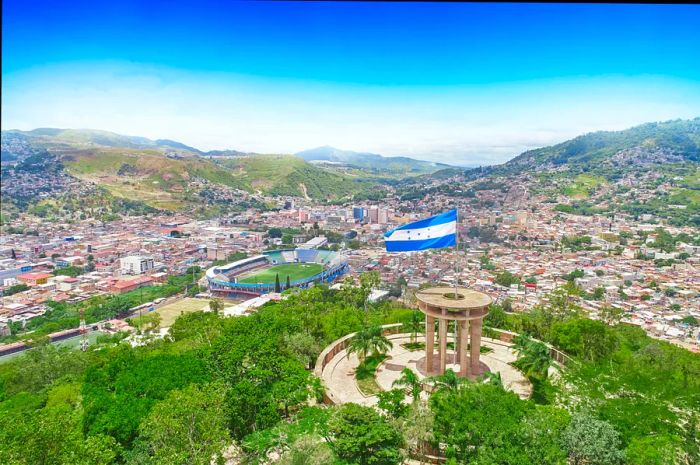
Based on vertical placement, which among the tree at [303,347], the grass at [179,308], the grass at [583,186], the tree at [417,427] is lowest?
the grass at [179,308]

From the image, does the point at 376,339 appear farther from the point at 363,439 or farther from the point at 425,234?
the point at 363,439

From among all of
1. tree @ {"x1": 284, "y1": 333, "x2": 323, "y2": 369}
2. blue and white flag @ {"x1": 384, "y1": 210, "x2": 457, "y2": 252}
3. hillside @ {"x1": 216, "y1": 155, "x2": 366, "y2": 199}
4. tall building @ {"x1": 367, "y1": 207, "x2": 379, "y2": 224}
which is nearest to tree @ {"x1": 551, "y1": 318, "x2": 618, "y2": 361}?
blue and white flag @ {"x1": 384, "y1": 210, "x2": 457, "y2": 252}

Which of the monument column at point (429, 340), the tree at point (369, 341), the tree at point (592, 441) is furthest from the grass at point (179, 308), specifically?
the tree at point (592, 441)

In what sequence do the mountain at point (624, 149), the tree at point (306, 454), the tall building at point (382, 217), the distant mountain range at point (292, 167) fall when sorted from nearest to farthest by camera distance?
the tree at point (306, 454) < the tall building at point (382, 217) < the mountain at point (624, 149) < the distant mountain range at point (292, 167)

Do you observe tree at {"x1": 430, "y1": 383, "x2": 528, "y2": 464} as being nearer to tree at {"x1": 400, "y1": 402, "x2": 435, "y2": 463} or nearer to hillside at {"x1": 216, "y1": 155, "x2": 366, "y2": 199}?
tree at {"x1": 400, "y1": 402, "x2": 435, "y2": 463}

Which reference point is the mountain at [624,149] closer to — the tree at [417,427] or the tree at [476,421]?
the tree at [476,421]

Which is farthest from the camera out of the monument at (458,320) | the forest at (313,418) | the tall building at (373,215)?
the tall building at (373,215)
